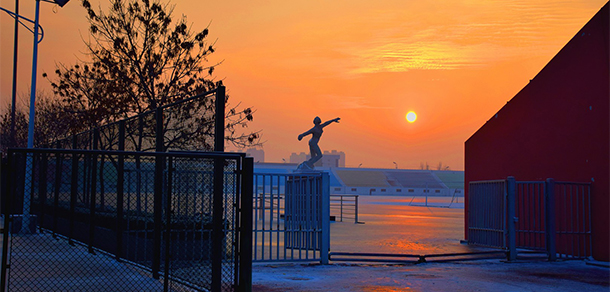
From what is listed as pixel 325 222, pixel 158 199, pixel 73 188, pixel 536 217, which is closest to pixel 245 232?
pixel 158 199

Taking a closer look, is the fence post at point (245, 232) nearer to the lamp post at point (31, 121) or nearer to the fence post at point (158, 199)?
the fence post at point (158, 199)

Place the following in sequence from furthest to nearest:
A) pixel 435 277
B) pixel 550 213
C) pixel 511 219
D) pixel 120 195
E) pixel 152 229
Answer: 1. pixel 550 213
2. pixel 511 219
3. pixel 152 229
4. pixel 120 195
5. pixel 435 277

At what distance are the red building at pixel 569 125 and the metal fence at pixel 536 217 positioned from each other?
11.7 inches

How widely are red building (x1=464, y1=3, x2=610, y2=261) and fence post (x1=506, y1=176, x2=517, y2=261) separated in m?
1.65

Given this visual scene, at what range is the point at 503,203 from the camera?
15219 millimetres

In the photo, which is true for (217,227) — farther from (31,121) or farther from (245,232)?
(31,121)

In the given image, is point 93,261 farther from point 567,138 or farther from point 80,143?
point 567,138

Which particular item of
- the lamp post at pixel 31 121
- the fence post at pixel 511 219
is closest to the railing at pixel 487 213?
the fence post at pixel 511 219

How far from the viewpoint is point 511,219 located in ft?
47.1

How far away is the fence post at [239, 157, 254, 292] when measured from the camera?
314 inches

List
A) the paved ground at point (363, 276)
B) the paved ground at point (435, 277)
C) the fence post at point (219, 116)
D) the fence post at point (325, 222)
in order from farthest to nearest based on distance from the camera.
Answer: the fence post at point (325, 222) → the paved ground at point (435, 277) → the paved ground at point (363, 276) → the fence post at point (219, 116)

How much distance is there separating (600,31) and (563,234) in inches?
190

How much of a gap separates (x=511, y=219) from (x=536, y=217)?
6.14ft

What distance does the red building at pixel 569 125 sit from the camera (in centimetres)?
1400
